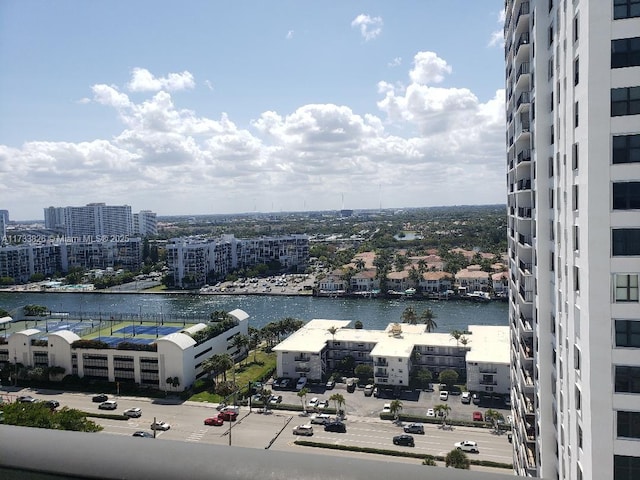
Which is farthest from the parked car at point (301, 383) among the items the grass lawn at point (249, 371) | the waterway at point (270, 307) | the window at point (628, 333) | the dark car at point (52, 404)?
the window at point (628, 333)

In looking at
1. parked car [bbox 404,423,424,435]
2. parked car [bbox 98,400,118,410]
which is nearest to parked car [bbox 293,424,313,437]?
parked car [bbox 404,423,424,435]

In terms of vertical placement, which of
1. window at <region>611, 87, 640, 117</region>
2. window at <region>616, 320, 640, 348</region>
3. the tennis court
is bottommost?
the tennis court

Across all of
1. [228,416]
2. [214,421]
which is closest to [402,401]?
[228,416]

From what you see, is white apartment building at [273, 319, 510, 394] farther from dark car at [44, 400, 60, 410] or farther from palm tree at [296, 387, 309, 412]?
dark car at [44, 400, 60, 410]

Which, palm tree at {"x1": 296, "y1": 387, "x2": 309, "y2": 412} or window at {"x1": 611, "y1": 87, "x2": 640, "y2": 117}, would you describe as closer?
window at {"x1": 611, "y1": 87, "x2": 640, "y2": 117}

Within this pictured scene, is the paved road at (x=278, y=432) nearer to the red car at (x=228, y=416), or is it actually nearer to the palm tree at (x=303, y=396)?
the red car at (x=228, y=416)

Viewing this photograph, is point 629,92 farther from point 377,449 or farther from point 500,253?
point 500,253
